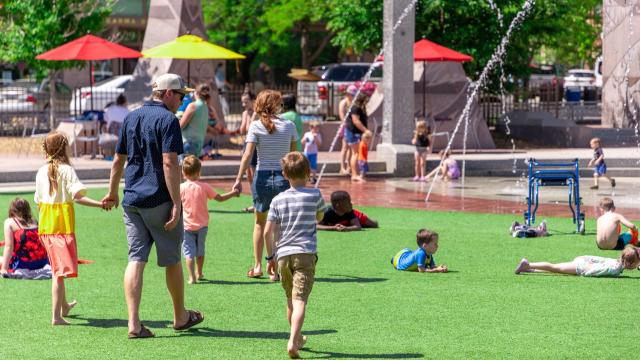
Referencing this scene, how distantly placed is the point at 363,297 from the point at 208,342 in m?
2.26

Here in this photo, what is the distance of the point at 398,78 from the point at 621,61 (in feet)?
33.1

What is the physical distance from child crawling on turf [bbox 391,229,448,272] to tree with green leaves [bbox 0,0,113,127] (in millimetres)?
20924

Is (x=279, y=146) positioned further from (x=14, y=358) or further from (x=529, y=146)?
(x=529, y=146)

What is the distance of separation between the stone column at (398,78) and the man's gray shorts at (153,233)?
53.1ft

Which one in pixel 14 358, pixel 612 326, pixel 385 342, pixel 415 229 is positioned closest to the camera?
pixel 14 358

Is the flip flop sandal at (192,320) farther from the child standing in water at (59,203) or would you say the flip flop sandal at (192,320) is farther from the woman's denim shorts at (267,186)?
the woman's denim shorts at (267,186)

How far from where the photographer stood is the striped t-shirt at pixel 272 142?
37.2ft

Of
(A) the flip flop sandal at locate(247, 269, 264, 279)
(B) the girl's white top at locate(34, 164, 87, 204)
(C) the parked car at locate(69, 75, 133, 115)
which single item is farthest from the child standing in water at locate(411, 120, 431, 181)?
(C) the parked car at locate(69, 75, 133, 115)

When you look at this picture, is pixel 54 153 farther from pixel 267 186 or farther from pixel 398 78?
pixel 398 78

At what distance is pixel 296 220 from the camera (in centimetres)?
852

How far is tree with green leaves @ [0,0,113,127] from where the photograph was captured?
31.5 m

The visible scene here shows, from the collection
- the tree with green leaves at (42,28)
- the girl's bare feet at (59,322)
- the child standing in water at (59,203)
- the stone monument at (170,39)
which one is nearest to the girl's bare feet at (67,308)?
the child standing in water at (59,203)

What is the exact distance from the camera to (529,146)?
32.0 m

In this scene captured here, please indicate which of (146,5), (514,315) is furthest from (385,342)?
(146,5)
